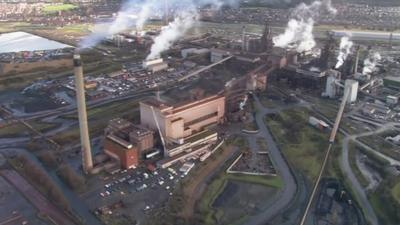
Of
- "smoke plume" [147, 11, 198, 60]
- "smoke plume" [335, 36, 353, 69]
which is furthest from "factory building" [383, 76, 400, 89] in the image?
"smoke plume" [147, 11, 198, 60]

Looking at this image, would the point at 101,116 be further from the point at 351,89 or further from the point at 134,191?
the point at 351,89

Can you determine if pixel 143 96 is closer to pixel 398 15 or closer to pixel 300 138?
pixel 300 138

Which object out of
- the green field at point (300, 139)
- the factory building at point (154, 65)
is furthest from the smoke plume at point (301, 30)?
the green field at point (300, 139)

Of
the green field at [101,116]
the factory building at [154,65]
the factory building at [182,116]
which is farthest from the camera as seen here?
the factory building at [154,65]

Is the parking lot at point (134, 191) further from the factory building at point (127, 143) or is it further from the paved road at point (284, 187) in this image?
the paved road at point (284, 187)

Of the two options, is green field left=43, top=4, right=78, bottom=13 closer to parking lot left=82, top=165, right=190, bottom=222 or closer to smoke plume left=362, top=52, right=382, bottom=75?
smoke plume left=362, top=52, right=382, bottom=75

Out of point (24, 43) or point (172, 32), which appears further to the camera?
point (24, 43)

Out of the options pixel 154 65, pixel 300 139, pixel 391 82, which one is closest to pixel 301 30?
pixel 391 82
